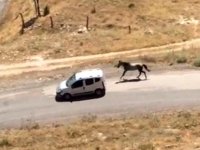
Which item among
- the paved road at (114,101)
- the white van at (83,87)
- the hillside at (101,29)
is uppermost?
the hillside at (101,29)

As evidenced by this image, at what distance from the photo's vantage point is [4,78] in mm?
40969

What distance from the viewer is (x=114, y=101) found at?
102 feet

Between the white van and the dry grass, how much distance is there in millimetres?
3608

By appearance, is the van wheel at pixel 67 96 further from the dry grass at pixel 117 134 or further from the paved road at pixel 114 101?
the dry grass at pixel 117 134

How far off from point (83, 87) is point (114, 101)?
2385 millimetres

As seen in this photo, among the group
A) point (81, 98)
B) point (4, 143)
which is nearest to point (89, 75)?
point (81, 98)

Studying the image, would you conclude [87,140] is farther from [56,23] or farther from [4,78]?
[56,23]

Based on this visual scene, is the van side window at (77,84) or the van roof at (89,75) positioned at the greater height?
the van roof at (89,75)

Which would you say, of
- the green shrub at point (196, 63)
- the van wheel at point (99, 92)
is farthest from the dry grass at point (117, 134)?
the green shrub at point (196, 63)

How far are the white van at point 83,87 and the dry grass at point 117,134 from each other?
11.8 feet

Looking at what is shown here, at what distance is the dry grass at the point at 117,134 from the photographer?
2502cm

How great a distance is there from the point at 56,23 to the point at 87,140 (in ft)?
84.7

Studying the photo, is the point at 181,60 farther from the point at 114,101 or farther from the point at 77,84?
the point at 77,84

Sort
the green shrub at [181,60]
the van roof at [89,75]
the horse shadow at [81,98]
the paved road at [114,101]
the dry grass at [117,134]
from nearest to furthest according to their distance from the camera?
the dry grass at [117,134]
the paved road at [114,101]
the horse shadow at [81,98]
the van roof at [89,75]
the green shrub at [181,60]
